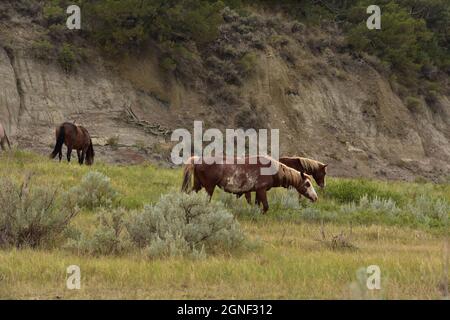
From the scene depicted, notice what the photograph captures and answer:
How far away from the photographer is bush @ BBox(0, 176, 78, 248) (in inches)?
346

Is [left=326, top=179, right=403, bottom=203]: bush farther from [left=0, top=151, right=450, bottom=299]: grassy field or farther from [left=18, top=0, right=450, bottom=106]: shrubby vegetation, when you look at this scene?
[left=18, top=0, right=450, bottom=106]: shrubby vegetation

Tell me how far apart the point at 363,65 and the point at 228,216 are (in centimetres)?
3344

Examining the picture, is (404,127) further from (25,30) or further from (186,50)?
(25,30)

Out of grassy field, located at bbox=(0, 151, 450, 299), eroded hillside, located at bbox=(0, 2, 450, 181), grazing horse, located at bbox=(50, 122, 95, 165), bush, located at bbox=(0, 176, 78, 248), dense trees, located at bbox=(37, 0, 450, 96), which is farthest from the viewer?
dense trees, located at bbox=(37, 0, 450, 96)

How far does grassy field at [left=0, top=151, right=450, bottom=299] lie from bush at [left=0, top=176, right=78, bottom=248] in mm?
280

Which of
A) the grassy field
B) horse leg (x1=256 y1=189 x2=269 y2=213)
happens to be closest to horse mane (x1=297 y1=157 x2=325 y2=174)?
the grassy field

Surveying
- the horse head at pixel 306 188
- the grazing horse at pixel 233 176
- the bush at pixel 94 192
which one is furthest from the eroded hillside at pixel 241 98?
the horse head at pixel 306 188

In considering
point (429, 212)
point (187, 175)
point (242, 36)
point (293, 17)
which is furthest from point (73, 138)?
point (293, 17)

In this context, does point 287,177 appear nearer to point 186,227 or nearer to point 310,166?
point 310,166

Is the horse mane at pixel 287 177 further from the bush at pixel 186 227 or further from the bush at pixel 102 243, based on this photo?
the bush at pixel 102 243

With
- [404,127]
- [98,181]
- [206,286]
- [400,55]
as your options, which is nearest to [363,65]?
[400,55]

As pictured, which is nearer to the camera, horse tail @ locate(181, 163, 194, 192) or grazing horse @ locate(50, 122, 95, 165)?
horse tail @ locate(181, 163, 194, 192)

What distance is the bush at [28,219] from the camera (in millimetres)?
8781

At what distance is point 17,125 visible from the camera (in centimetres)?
2723
